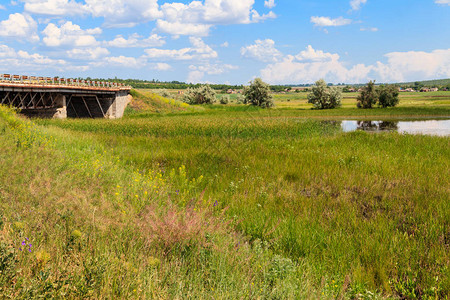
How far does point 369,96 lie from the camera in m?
77.4

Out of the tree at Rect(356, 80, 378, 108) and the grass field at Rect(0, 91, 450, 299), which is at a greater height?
the tree at Rect(356, 80, 378, 108)

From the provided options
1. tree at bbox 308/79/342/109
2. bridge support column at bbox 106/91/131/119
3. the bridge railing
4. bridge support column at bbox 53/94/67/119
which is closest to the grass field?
the bridge railing

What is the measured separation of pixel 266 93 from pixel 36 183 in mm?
80100

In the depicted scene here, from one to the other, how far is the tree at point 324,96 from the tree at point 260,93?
11.6 meters

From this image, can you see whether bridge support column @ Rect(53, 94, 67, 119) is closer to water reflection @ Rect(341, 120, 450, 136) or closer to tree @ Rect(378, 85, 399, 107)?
water reflection @ Rect(341, 120, 450, 136)

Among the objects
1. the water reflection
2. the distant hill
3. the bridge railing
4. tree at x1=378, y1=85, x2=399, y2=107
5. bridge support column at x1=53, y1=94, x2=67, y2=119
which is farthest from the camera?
tree at x1=378, y1=85, x2=399, y2=107

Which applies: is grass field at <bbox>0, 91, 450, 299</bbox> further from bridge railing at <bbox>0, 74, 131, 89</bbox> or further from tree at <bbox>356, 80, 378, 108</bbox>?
tree at <bbox>356, 80, 378, 108</bbox>

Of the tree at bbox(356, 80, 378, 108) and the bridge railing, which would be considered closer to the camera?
the bridge railing

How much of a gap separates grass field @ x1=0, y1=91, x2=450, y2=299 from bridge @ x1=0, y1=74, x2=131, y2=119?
54.1 feet

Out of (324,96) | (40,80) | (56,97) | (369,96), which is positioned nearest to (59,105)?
(56,97)

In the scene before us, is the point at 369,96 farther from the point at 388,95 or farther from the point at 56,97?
the point at 56,97

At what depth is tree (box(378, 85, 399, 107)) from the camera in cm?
7631

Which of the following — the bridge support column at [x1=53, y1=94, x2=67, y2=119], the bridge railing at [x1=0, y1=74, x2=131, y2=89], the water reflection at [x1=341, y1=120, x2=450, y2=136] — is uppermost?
the bridge railing at [x1=0, y1=74, x2=131, y2=89]

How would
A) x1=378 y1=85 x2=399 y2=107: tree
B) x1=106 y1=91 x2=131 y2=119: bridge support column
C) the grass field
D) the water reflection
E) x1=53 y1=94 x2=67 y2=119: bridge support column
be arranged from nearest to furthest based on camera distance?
the grass field, the water reflection, x1=53 y1=94 x2=67 y2=119: bridge support column, x1=106 y1=91 x2=131 y2=119: bridge support column, x1=378 y1=85 x2=399 y2=107: tree
